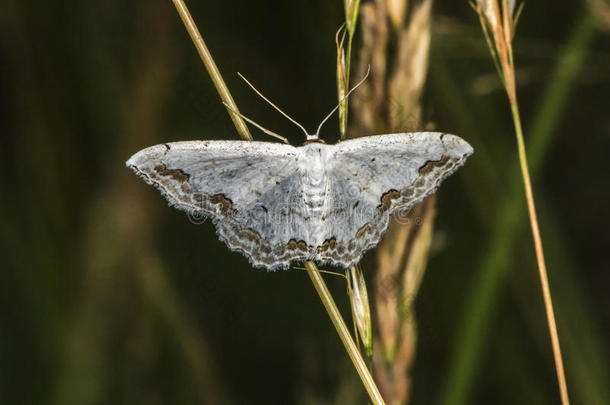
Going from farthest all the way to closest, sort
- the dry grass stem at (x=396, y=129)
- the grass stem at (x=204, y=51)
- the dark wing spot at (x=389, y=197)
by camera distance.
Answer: the dark wing spot at (x=389, y=197), the dry grass stem at (x=396, y=129), the grass stem at (x=204, y=51)

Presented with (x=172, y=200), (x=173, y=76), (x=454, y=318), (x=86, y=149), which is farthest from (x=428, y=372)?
(x=86, y=149)

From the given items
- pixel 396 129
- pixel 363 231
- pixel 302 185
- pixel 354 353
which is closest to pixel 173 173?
pixel 302 185

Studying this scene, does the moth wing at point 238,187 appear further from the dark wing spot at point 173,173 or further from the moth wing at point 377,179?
the moth wing at point 377,179

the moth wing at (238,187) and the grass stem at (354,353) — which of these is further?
the moth wing at (238,187)

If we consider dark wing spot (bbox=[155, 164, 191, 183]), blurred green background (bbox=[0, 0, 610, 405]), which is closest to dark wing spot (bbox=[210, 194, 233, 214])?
dark wing spot (bbox=[155, 164, 191, 183])

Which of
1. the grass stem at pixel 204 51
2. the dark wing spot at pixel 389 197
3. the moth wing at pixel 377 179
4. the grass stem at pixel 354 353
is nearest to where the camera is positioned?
the grass stem at pixel 354 353

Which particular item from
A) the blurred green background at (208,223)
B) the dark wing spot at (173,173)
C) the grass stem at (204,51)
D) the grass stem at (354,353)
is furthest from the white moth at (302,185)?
the blurred green background at (208,223)

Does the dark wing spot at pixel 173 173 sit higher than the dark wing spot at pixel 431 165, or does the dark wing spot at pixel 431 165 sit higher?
the dark wing spot at pixel 173 173

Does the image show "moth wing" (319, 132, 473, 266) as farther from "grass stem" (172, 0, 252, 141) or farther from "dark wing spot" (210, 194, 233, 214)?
"grass stem" (172, 0, 252, 141)
